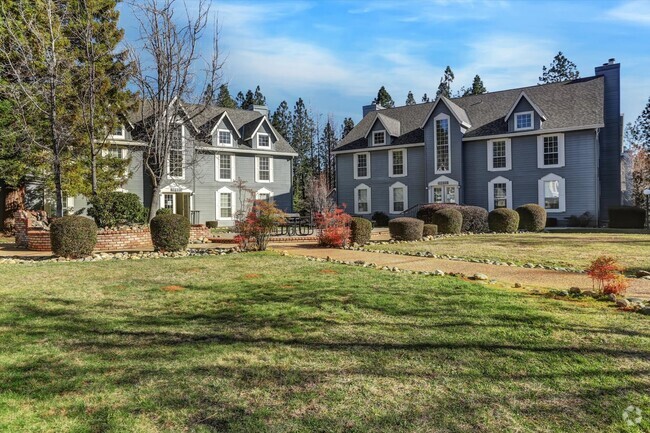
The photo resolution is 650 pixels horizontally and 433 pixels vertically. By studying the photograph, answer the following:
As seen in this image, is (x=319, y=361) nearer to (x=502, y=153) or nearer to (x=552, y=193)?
(x=552, y=193)

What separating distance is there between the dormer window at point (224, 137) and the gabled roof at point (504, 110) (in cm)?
826

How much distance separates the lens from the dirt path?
739 cm

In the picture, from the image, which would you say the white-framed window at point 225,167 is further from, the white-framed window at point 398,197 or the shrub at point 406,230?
the shrub at point 406,230

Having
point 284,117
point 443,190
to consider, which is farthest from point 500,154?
point 284,117

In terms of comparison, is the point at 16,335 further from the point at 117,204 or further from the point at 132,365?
the point at 117,204

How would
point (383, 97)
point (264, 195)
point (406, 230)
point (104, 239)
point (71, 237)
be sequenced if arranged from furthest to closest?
point (383, 97)
point (264, 195)
point (406, 230)
point (104, 239)
point (71, 237)

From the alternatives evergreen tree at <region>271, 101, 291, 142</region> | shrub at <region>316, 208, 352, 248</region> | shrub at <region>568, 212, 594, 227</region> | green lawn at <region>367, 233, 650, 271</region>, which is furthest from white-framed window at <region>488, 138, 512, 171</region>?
evergreen tree at <region>271, 101, 291, 142</region>

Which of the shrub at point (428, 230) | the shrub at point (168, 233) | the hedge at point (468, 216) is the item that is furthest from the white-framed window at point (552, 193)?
the shrub at point (168, 233)

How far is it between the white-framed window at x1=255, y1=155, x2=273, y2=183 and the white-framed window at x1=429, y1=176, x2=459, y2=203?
11.1 m

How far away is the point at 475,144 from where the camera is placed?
94.9 ft

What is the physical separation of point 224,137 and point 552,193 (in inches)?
803

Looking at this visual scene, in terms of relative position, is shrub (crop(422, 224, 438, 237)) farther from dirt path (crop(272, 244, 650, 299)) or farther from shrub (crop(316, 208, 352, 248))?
dirt path (crop(272, 244, 650, 299))

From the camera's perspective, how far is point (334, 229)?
1384 centimetres

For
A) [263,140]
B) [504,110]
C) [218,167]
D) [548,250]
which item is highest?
[504,110]
